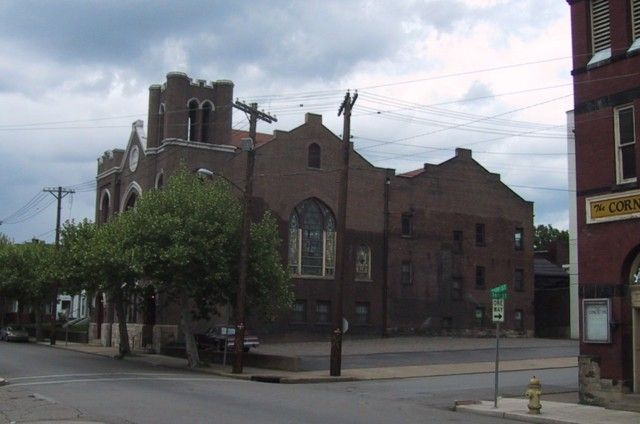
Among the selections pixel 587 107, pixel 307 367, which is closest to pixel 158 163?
pixel 307 367

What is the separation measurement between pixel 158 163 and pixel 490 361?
24175mm

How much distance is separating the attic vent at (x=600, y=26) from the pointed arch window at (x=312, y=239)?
31332 mm

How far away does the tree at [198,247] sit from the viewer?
3061 cm

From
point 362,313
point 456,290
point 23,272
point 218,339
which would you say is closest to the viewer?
point 218,339

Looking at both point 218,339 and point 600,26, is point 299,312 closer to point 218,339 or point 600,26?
point 218,339

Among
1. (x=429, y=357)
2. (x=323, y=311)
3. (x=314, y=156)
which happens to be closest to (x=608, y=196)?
(x=429, y=357)

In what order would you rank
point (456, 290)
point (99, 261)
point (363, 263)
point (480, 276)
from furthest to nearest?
point (480, 276) < point (456, 290) < point (363, 263) < point (99, 261)

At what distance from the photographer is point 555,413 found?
684 inches

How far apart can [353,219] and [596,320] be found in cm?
3368

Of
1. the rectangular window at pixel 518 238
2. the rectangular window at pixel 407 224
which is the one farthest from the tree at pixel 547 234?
the rectangular window at pixel 407 224

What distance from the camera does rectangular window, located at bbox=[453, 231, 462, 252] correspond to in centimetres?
5654

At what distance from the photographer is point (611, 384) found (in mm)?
18469

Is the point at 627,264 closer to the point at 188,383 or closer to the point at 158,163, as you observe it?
the point at 188,383

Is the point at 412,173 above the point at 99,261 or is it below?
above
